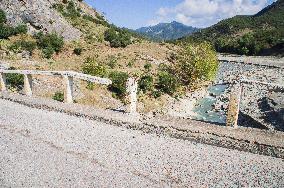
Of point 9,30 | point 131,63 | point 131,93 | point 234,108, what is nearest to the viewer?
point 234,108

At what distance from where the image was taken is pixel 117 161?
8.09 m

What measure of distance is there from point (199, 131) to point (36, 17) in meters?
40.9

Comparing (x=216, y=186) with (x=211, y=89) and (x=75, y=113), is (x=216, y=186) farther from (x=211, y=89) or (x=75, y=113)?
(x=211, y=89)

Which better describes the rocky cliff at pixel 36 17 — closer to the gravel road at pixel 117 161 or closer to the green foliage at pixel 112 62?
the green foliage at pixel 112 62

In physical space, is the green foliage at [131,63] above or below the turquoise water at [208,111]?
above

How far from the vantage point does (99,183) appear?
23.6 ft

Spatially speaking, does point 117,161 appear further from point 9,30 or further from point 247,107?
point 9,30

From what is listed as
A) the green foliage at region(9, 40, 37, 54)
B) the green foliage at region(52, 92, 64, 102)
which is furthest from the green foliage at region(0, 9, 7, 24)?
the green foliage at region(52, 92, 64, 102)

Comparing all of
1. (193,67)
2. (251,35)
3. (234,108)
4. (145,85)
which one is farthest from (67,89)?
(251,35)

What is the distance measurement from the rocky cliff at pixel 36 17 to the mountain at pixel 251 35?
57.2 metres

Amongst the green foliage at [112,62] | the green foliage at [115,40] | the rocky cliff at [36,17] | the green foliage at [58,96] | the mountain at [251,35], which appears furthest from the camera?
the mountain at [251,35]

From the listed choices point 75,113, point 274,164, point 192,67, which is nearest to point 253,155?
point 274,164

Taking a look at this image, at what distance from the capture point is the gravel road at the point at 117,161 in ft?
23.8

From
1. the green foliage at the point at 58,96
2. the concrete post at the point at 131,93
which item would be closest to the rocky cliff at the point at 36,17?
the green foliage at the point at 58,96
